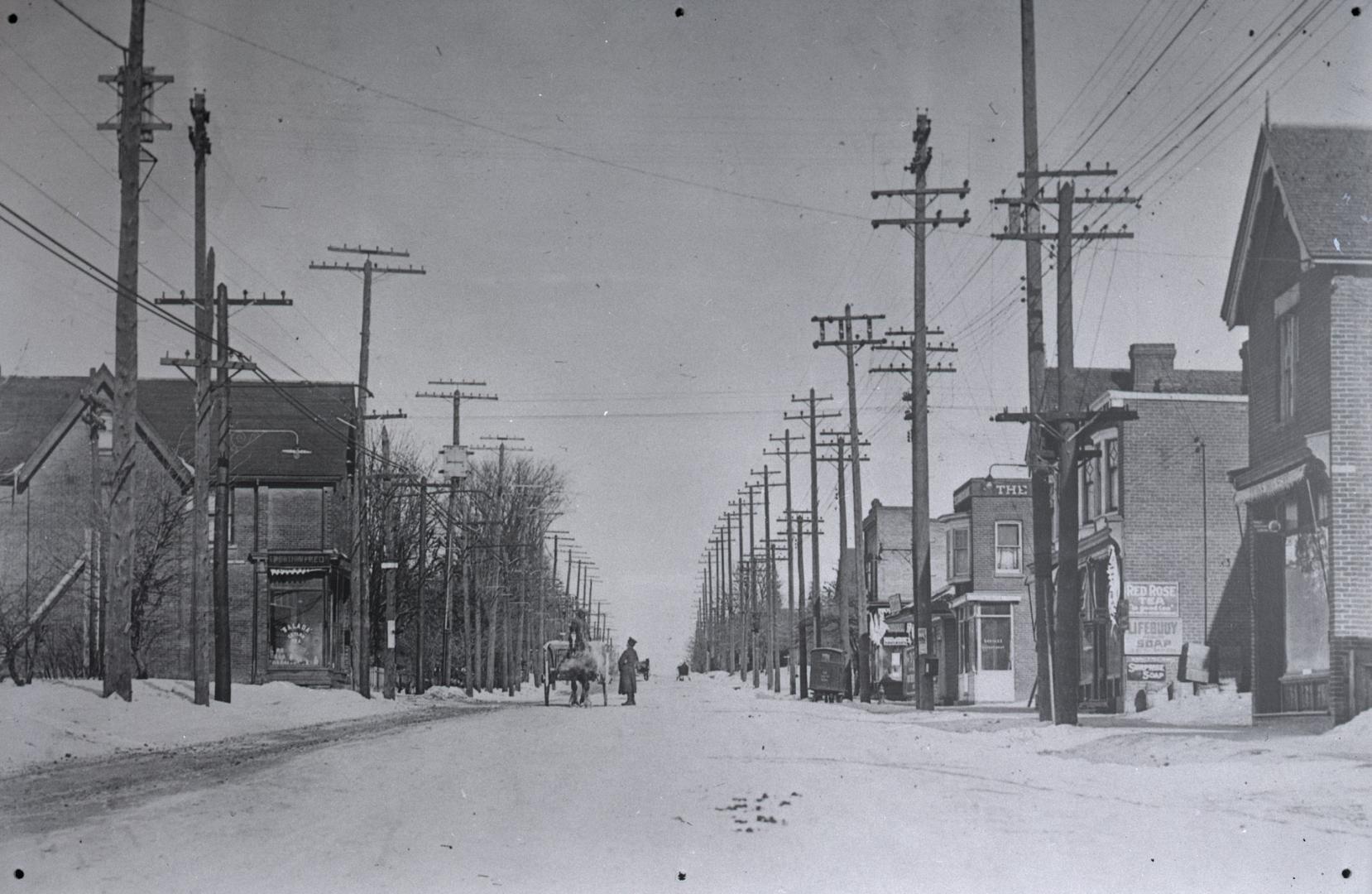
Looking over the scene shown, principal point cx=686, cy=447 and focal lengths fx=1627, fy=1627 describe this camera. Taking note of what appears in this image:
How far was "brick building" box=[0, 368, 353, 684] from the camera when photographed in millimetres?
49281

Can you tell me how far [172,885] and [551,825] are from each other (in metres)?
3.43

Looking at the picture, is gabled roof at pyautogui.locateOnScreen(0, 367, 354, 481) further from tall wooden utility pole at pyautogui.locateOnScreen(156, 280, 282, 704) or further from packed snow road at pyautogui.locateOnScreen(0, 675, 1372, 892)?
packed snow road at pyautogui.locateOnScreen(0, 675, 1372, 892)

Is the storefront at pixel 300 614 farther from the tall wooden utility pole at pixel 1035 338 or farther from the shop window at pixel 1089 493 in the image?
the tall wooden utility pole at pixel 1035 338

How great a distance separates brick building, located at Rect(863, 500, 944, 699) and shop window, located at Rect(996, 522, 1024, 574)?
382 centimetres

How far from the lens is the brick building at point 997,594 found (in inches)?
2212

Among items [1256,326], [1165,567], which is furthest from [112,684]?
[1165,567]

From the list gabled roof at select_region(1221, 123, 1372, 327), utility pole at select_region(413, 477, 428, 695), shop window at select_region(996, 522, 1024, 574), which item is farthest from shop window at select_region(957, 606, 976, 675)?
gabled roof at select_region(1221, 123, 1372, 327)

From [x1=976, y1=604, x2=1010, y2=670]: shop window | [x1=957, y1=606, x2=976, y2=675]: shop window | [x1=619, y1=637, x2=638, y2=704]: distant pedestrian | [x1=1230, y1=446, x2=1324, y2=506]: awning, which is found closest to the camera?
[x1=1230, y1=446, x2=1324, y2=506]: awning

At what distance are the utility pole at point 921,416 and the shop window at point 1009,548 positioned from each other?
17349 mm

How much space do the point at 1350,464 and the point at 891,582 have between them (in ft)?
209

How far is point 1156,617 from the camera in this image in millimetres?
38125

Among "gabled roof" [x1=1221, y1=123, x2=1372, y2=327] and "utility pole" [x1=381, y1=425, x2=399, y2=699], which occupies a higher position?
"gabled roof" [x1=1221, y1=123, x2=1372, y2=327]

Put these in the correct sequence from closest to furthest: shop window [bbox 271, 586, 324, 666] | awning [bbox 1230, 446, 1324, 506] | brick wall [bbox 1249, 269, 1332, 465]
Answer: brick wall [bbox 1249, 269, 1332, 465], awning [bbox 1230, 446, 1324, 506], shop window [bbox 271, 586, 324, 666]

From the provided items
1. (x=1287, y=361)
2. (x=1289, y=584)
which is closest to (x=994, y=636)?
(x=1289, y=584)
